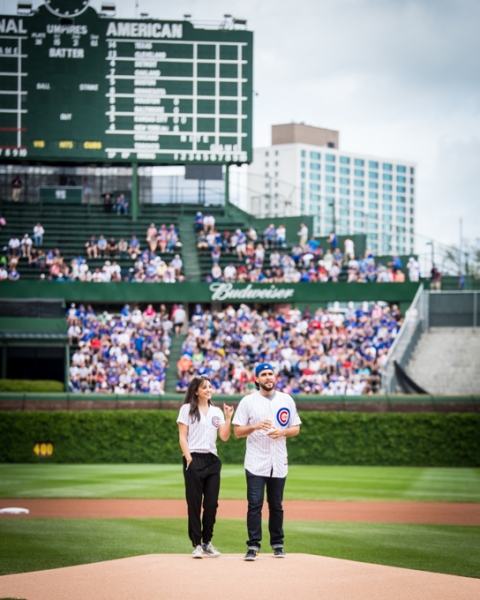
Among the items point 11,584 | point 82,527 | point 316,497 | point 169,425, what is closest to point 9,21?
point 169,425

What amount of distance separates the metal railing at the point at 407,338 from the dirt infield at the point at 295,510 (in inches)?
529

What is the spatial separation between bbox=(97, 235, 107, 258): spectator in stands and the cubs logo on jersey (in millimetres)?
33829

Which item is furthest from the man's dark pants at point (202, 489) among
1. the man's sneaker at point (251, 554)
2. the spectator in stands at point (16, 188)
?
the spectator in stands at point (16, 188)

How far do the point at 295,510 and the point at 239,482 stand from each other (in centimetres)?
545

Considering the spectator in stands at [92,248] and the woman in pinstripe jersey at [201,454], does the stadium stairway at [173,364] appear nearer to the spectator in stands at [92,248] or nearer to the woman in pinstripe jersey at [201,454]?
the spectator in stands at [92,248]

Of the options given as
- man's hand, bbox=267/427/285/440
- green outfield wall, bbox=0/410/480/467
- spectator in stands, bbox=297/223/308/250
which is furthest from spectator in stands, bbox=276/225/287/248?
man's hand, bbox=267/427/285/440

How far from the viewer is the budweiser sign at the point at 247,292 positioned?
4153 centimetres

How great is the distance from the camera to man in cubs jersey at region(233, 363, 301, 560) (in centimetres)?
982

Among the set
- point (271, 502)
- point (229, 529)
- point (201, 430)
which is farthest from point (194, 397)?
point (229, 529)

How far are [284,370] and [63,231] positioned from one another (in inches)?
553

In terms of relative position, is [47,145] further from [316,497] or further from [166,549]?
[166,549]

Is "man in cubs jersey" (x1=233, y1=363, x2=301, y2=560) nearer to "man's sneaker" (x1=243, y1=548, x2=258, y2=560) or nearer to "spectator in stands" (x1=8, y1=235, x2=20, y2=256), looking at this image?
"man's sneaker" (x1=243, y1=548, x2=258, y2=560)

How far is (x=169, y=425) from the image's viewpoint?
93.8 feet

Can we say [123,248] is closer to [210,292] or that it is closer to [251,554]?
[210,292]
